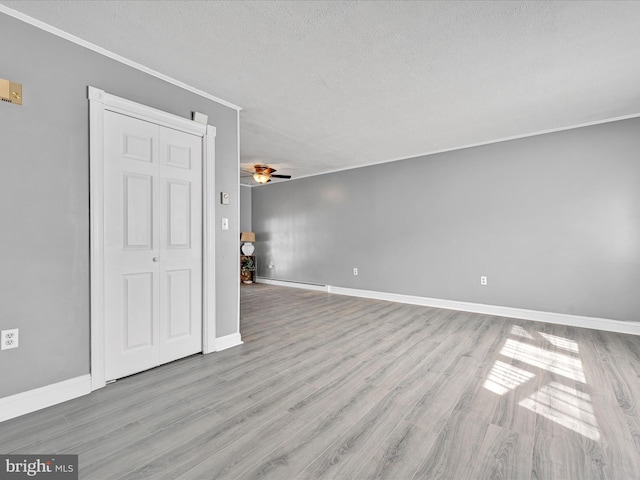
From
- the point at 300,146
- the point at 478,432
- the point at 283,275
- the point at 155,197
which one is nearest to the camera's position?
the point at 478,432

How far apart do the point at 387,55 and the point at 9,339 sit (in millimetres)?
3296

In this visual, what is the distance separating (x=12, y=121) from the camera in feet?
6.22

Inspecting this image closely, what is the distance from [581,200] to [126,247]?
5246mm

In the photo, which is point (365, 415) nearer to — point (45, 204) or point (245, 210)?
point (45, 204)

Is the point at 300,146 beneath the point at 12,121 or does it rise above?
above

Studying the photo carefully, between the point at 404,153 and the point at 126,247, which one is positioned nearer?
the point at 126,247

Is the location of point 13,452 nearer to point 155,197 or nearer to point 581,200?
point 155,197

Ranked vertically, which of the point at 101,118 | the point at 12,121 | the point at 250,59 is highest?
the point at 250,59

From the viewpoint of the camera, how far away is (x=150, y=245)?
2561mm

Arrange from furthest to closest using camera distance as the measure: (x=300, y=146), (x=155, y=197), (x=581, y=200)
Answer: (x=300, y=146)
(x=581, y=200)
(x=155, y=197)

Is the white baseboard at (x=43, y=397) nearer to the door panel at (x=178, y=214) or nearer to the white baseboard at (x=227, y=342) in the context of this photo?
the white baseboard at (x=227, y=342)

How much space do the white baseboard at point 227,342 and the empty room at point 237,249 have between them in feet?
0.15

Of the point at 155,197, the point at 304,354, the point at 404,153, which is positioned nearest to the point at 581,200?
the point at 404,153

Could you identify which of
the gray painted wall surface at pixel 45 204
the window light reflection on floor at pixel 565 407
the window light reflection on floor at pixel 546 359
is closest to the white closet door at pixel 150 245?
the gray painted wall surface at pixel 45 204
